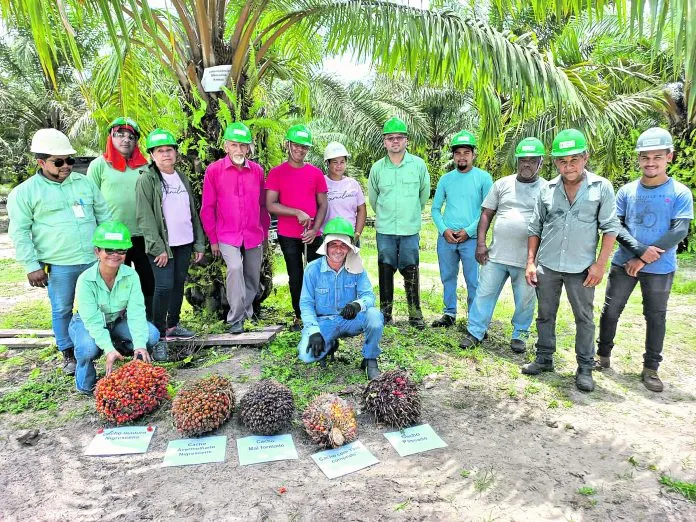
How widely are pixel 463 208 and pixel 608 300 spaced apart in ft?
5.41

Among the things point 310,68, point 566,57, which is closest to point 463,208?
point 310,68

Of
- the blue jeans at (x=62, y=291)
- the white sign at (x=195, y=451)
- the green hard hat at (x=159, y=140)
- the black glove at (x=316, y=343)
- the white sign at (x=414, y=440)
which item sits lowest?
the white sign at (x=414, y=440)

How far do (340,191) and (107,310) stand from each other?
99.1 inches

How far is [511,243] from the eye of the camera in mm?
4570

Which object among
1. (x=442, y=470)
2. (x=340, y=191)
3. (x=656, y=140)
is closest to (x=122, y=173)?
(x=340, y=191)

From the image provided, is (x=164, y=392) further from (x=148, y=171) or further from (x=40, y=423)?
(x=148, y=171)

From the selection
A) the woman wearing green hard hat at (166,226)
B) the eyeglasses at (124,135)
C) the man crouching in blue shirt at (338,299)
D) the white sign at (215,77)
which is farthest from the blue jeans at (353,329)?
the white sign at (215,77)

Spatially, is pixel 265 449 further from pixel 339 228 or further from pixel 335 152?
pixel 335 152

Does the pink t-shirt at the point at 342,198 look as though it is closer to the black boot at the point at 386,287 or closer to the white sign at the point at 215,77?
the black boot at the point at 386,287

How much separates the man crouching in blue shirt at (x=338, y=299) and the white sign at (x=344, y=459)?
0.97m

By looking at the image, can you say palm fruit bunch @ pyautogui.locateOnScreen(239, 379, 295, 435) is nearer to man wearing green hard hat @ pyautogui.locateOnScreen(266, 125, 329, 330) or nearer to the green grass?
man wearing green hard hat @ pyautogui.locateOnScreen(266, 125, 329, 330)

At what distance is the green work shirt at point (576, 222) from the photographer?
382 cm

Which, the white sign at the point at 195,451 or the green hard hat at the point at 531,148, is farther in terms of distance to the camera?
the green hard hat at the point at 531,148

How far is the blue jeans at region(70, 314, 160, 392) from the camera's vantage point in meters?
3.72
